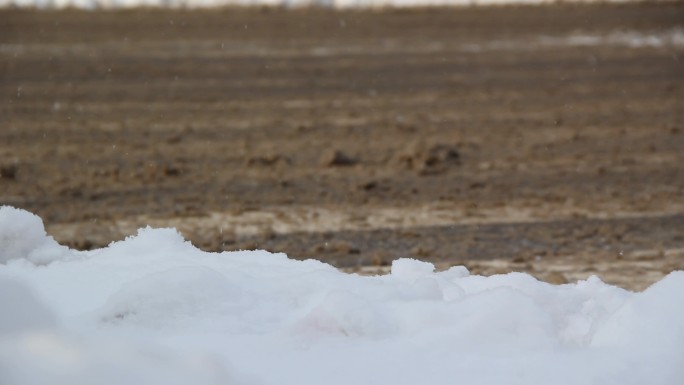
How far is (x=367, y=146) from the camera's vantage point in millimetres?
7621

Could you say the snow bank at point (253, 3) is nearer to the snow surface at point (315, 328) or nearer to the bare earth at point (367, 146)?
the bare earth at point (367, 146)

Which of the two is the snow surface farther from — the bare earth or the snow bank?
the snow bank

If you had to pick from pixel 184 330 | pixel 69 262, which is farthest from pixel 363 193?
pixel 184 330

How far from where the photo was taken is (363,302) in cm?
259

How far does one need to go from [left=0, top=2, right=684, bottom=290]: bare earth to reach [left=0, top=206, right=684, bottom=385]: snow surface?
188cm

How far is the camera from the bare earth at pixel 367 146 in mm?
5301

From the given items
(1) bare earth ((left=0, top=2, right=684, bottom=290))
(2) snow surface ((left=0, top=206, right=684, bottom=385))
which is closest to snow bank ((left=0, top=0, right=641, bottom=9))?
(1) bare earth ((left=0, top=2, right=684, bottom=290))

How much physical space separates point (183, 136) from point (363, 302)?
18.6ft

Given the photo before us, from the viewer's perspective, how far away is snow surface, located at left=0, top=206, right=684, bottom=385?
212cm

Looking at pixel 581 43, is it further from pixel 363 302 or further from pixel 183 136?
pixel 363 302

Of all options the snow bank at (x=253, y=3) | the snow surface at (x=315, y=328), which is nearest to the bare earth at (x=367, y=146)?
the snow surface at (x=315, y=328)

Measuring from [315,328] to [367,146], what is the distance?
203 inches

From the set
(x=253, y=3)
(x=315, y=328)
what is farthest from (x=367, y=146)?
(x=253, y=3)

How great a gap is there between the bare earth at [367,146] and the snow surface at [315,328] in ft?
6.17
